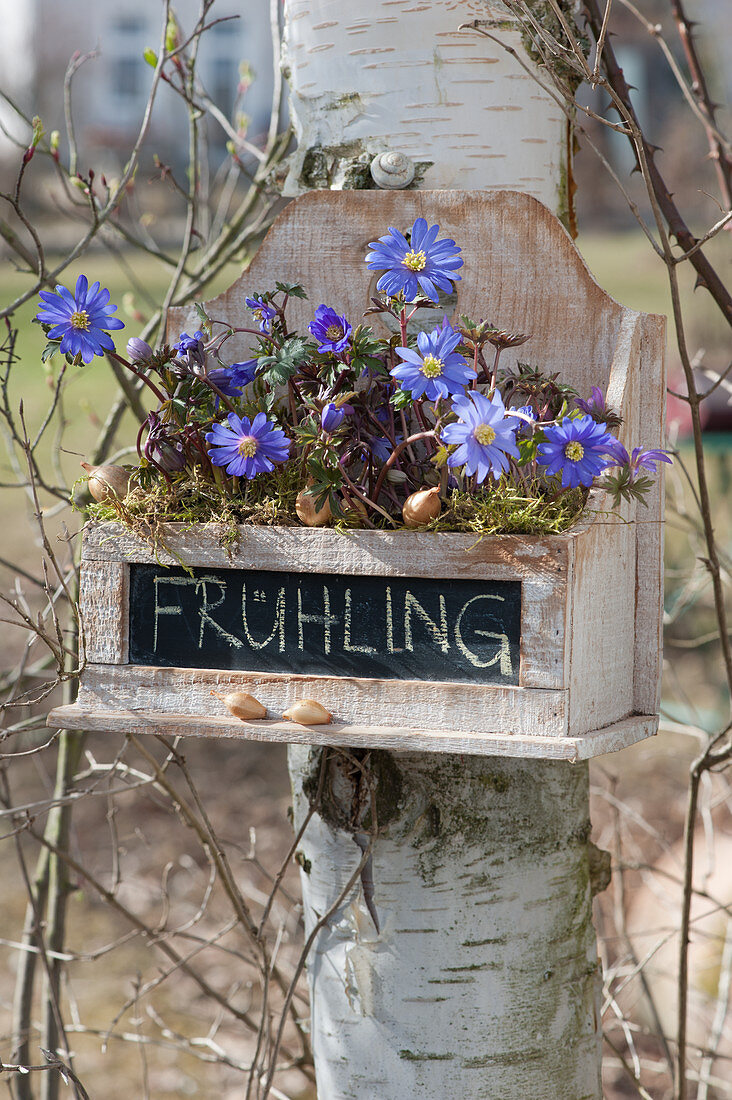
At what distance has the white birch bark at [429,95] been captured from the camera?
133cm

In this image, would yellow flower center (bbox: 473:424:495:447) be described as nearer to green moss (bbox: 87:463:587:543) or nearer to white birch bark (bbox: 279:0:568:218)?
green moss (bbox: 87:463:587:543)

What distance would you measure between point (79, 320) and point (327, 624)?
45 centimetres

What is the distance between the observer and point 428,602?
1.11 metres

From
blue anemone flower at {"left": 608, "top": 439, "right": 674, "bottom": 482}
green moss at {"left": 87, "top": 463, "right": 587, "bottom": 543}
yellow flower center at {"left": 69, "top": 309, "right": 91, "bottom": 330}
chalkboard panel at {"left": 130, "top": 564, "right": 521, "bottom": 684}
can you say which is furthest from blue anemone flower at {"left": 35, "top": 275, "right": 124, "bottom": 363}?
blue anemone flower at {"left": 608, "top": 439, "right": 674, "bottom": 482}

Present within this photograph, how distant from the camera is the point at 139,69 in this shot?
24.3 metres

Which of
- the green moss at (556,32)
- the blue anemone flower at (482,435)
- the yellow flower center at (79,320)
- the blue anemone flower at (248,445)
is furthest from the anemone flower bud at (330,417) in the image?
the green moss at (556,32)

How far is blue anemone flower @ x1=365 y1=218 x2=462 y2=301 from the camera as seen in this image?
1144 millimetres

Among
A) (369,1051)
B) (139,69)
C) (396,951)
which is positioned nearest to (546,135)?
(396,951)

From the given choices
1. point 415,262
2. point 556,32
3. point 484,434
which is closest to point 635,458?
point 484,434

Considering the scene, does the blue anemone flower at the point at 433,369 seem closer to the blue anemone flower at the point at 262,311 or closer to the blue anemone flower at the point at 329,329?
the blue anemone flower at the point at 329,329

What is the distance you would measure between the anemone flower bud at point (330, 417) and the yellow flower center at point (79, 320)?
0.29 metres

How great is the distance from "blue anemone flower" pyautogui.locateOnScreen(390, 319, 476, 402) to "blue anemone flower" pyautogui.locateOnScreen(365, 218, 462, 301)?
8cm

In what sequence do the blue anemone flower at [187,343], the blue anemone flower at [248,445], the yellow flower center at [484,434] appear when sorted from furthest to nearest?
the blue anemone flower at [187,343]
the blue anemone flower at [248,445]
the yellow flower center at [484,434]

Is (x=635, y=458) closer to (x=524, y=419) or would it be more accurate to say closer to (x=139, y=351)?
(x=524, y=419)
